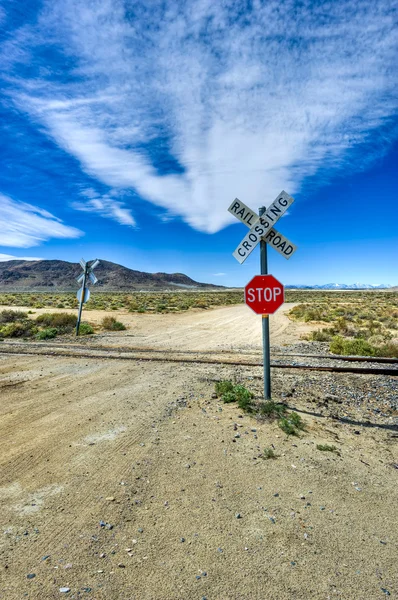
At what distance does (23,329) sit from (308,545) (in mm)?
16630

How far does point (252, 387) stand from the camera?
764 cm

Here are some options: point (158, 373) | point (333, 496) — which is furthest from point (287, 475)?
point (158, 373)

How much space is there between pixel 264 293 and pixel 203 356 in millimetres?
5776

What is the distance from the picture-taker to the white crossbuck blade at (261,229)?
589cm

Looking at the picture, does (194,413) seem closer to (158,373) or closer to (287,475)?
(287,475)

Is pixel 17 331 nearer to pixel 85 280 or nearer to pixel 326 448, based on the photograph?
pixel 85 280

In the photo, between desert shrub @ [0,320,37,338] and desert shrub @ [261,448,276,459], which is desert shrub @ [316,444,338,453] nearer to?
desert shrub @ [261,448,276,459]

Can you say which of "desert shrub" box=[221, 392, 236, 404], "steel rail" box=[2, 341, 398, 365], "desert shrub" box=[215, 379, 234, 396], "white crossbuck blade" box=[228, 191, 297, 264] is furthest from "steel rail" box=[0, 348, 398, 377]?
"white crossbuck blade" box=[228, 191, 297, 264]

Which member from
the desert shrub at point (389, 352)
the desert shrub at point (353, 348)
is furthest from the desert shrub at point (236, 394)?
the desert shrub at point (389, 352)

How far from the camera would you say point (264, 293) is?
609 cm

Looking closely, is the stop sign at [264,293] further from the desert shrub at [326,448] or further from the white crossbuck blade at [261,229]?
the desert shrub at [326,448]

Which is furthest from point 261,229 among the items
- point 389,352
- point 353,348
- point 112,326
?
point 112,326

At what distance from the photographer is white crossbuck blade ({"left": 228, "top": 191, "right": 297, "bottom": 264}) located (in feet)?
19.3

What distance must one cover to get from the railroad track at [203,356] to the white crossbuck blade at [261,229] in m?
4.65
